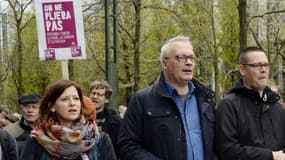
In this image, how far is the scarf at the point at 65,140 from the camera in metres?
4.64

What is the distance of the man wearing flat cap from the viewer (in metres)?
7.21

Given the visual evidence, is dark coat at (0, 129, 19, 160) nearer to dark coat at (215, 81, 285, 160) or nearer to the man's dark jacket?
the man's dark jacket

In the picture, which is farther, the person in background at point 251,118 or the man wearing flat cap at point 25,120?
the man wearing flat cap at point 25,120

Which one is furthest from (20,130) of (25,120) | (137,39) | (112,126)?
(137,39)

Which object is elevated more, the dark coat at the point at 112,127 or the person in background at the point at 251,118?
the person in background at the point at 251,118

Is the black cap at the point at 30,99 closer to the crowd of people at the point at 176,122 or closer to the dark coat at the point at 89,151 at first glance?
the crowd of people at the point at 176,122

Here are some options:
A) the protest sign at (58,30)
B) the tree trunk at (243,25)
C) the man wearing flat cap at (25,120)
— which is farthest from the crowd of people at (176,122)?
the tree trunk at (243,25)

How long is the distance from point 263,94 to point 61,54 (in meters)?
3.73

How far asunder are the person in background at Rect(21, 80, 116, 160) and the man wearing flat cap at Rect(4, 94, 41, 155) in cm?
238

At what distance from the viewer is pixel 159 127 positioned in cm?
485

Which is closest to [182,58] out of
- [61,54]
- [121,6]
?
[61,54]

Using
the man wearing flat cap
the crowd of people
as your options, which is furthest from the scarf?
the man wearing flat cap

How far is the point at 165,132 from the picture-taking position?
4.82m

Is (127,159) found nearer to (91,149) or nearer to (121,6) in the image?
(91,149)
